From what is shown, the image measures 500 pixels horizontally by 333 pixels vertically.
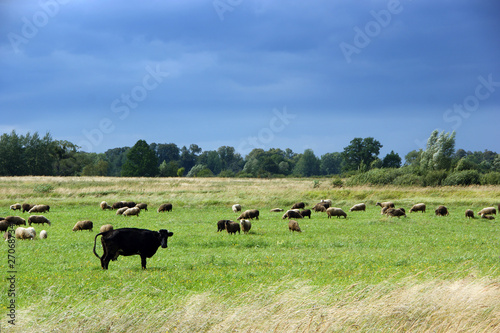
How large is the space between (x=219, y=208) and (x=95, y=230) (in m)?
16.8

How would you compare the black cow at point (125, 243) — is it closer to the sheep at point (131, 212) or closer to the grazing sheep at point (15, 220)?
the grazing sheep at point (15, 220)

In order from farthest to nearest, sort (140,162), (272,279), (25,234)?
(140,162) → (25,234) → (272,279)

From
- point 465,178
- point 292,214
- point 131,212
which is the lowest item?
point 131,212

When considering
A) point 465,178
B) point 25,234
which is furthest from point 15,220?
point 465,178

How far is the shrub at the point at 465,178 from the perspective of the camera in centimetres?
5947

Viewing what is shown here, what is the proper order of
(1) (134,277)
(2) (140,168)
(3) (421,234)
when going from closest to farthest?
(1) (134,277) < (3) (421,234) < (2) (140,168)

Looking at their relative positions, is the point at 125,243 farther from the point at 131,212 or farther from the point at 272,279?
the point at 131,212

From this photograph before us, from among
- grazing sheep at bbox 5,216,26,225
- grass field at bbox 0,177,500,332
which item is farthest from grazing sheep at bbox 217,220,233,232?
grazing sheep at bbox 5,216,26,225

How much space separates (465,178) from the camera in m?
59.8

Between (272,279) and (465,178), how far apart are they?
2205 inches

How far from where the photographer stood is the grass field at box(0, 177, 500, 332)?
7172 mm

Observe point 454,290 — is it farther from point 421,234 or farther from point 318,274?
point 421,234

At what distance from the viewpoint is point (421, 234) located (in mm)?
23297

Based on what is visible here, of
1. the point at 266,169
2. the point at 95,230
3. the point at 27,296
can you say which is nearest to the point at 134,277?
Result: the point at 27,296
